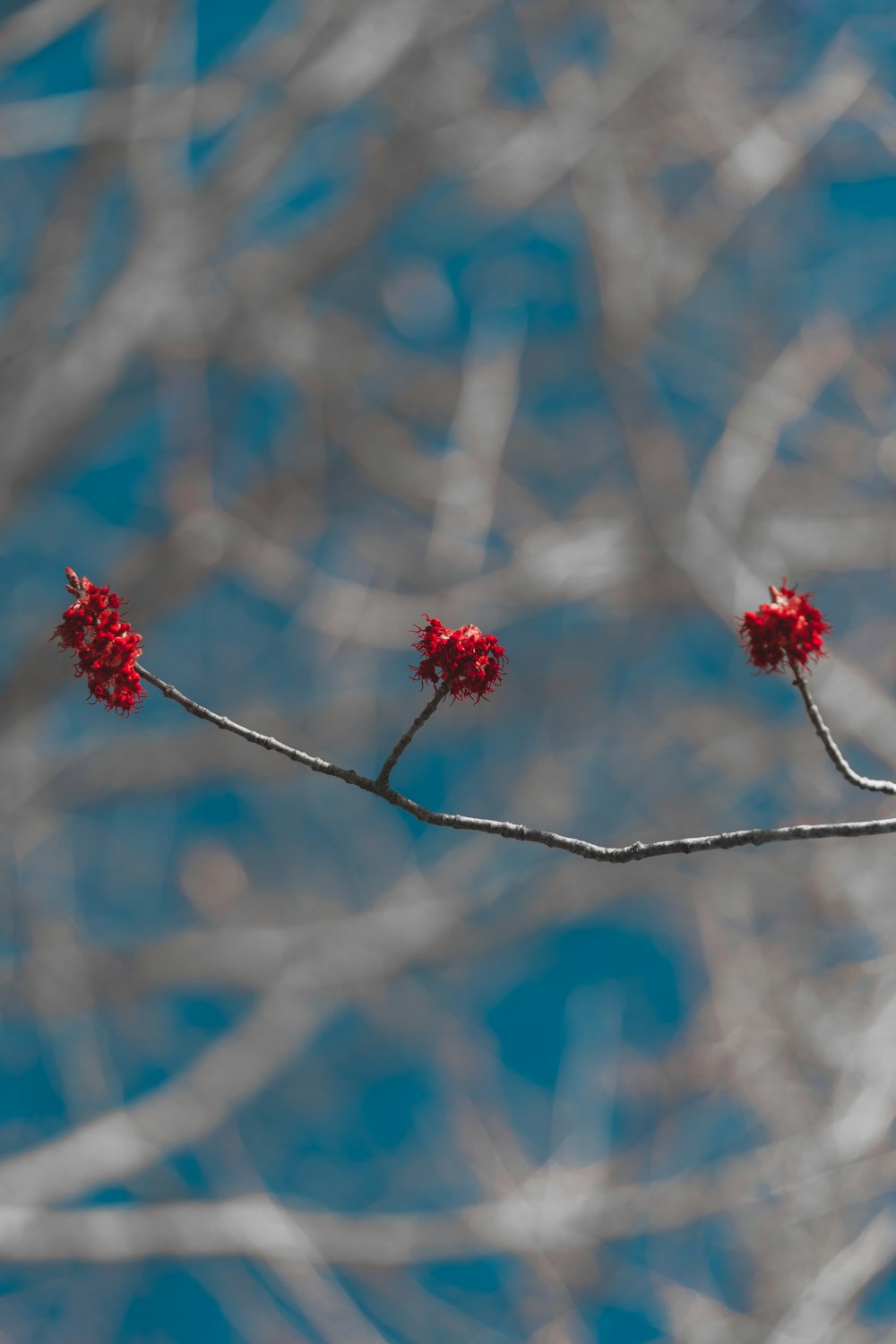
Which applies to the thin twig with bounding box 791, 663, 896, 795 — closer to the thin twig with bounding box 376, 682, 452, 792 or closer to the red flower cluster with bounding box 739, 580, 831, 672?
the red flower cluster with bounding box 739, 580, 831, 672

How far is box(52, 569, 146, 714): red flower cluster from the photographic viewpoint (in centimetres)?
166

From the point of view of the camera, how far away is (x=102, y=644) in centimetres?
166

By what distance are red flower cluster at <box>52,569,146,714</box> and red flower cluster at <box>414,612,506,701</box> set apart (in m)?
0.47

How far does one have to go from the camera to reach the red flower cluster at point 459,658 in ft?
5.51

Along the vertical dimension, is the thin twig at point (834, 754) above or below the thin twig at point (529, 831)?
above

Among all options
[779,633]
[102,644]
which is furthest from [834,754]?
Result: [102,644]

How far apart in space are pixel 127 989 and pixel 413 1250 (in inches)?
95.2

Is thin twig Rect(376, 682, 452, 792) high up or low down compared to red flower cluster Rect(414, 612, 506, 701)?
down

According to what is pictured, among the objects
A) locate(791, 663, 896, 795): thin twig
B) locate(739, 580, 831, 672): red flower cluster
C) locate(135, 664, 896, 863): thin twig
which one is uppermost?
locate(739, 580, 831, 672): red flower cluster

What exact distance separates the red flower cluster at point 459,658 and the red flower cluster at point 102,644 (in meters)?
0.47

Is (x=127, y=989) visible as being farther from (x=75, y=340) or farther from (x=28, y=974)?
(x=75, y=340)

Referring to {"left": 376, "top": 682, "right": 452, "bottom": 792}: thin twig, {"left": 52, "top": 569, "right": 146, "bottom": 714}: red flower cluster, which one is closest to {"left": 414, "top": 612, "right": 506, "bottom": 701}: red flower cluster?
{"left": 376, "top": 682, "right": 452, "bottom": 792}: thin twig

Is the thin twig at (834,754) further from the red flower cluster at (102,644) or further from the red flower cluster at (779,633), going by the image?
the red flower cluster at (102,644)

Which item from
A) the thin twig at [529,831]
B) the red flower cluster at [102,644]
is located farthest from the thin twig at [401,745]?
the red flower cluster at [102,644]
